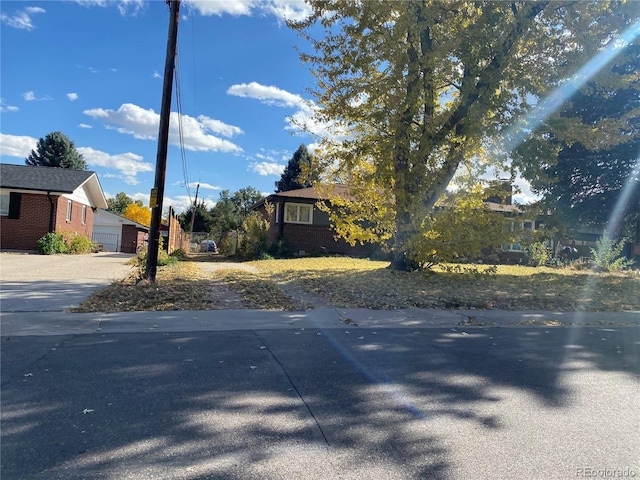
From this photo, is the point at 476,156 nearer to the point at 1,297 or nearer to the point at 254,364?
the point at 254,364

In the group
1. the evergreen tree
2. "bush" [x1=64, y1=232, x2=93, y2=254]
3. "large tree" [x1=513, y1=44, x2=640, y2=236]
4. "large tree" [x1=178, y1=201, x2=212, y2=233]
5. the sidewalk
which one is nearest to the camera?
the sidewalk

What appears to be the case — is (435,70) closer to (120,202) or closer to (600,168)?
(600,168)

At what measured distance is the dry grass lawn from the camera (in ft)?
29.1

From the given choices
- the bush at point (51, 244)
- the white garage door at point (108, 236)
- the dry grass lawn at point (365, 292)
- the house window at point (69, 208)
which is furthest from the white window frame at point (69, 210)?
the dry grass lawn at point (365, 292)

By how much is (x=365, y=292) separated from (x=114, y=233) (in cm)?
3033

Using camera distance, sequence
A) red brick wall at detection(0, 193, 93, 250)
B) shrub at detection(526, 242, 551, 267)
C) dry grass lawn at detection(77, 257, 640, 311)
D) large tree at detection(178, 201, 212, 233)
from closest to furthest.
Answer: dry grass lawn at detection(77, 257, 640, 311) → red brick wall at detection(0, 193, 93, 250) → shrub at detection(526, 242, 551, 267) → large tree at detection(178, 201, 212, 233)

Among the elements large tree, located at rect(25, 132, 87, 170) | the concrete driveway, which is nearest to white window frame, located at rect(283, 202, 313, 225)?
the concrete driveway

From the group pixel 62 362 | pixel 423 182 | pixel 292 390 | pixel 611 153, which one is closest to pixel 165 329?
pixel 62 362

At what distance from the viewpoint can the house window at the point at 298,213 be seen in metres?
25.1

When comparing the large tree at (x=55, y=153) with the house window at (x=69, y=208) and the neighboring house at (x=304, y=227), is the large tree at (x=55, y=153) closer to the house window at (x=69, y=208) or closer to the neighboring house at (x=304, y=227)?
the house window at (x=69, y=208)

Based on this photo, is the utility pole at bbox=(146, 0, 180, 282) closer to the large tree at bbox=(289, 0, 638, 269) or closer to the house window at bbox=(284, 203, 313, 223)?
the large tree at bbox=(289, 0, 638, 269)

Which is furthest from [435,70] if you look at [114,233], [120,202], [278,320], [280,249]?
[120,202]

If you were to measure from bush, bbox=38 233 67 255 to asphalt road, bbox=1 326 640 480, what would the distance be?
18.1 metres

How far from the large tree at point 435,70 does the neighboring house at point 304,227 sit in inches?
454
